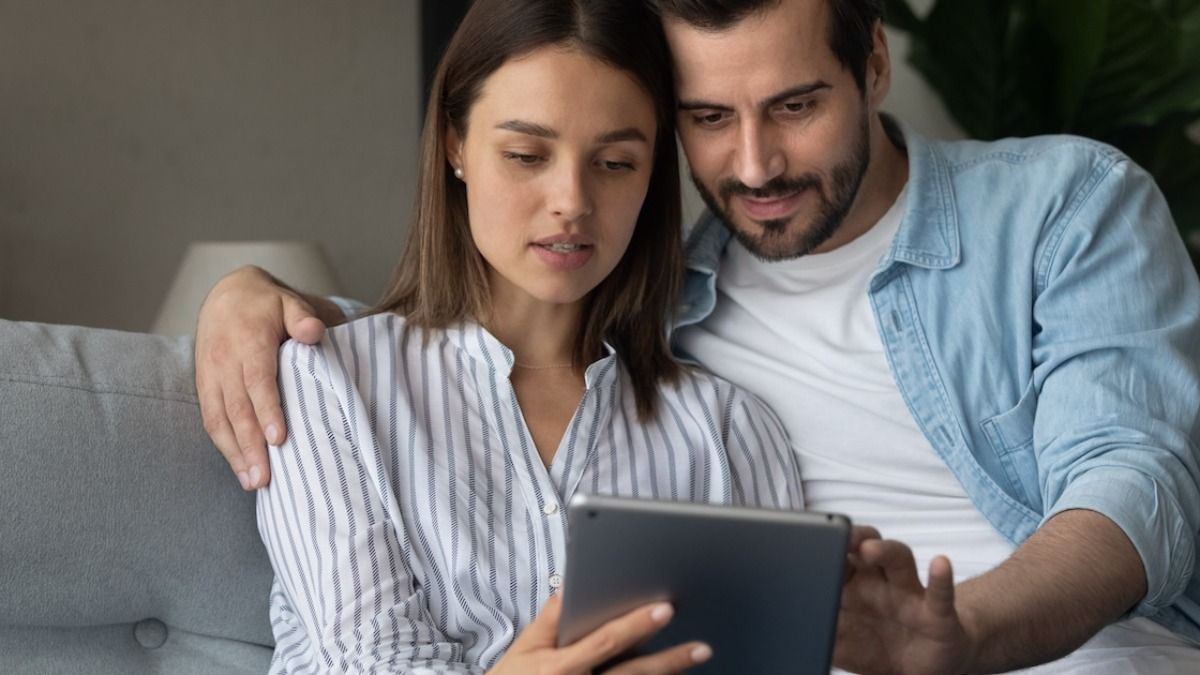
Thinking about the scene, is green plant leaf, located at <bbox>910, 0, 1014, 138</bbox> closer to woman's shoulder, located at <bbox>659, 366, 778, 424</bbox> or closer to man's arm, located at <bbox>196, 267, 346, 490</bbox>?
woman's shoulder, located at <bbox>659, 366, 778, 424</bbox>

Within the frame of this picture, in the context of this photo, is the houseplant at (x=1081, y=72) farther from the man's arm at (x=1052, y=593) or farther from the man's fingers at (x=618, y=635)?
the man's fingers at (x=618, y=635)

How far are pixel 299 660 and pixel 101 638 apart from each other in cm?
24

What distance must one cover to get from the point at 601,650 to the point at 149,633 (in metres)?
0.69

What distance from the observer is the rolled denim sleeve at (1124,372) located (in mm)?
1372

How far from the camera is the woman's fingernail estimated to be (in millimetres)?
1016

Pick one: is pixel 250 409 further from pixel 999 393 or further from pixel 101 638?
→ pixel 999 393

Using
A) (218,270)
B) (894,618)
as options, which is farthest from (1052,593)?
(218,270)

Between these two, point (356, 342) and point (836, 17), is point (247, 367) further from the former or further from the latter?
point (836, 17)

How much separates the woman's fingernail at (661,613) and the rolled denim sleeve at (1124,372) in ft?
1.71

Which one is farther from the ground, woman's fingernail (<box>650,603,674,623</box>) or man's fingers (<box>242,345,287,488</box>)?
man's fingers (<box>242,345,287,488</box>)

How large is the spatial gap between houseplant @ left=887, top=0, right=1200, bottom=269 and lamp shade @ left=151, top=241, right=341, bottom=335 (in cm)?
147

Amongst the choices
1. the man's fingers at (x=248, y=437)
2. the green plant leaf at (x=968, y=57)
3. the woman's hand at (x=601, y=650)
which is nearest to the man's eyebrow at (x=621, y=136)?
the man's fingers at (x=248, y=437)

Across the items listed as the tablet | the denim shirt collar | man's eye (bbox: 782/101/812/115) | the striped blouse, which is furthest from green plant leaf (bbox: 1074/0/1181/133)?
the tablet

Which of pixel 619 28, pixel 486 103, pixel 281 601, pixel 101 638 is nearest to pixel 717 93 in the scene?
pixel 619 28
